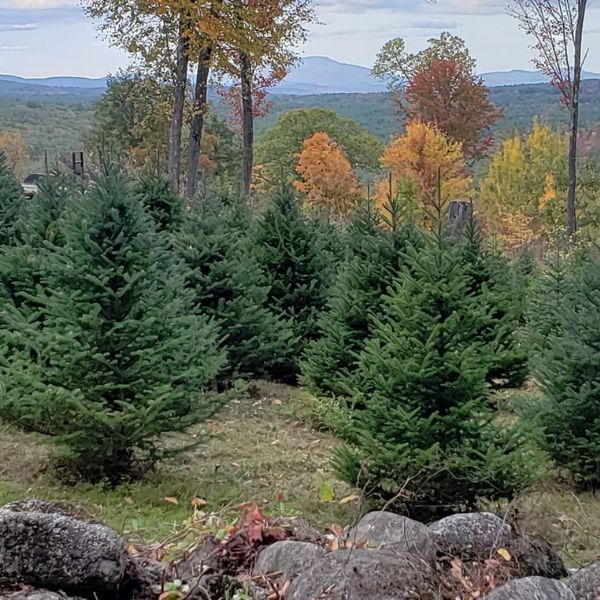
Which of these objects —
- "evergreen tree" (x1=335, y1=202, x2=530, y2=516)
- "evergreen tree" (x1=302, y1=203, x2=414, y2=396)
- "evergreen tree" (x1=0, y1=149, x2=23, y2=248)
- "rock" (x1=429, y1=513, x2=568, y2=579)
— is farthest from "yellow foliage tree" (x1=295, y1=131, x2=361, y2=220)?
"rock" (x1=429, y1=513, x2=568, y2=579)

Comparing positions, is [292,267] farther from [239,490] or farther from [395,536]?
[395,536]

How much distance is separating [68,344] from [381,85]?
4205cm

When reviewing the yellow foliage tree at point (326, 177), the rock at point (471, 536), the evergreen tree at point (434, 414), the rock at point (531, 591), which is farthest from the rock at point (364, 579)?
the yellow foliage tree at point (326, 177)

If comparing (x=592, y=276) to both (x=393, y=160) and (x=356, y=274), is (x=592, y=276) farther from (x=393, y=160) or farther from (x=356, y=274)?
(x=393, y=160)

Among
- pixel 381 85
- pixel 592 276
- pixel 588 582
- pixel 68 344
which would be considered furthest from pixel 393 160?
pixel 588 582

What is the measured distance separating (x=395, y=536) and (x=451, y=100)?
40.5 metres

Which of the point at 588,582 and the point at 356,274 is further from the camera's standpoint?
the point at 356,274

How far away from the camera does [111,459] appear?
232 inches

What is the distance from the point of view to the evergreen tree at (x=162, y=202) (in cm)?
1115

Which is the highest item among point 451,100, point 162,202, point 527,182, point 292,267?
point 451,100

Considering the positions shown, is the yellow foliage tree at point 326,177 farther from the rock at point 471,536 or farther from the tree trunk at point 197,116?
the rock at point 471,536

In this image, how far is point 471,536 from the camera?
119 inches

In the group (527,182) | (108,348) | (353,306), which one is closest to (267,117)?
(527,182)

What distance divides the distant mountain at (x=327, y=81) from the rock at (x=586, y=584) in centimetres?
2192
